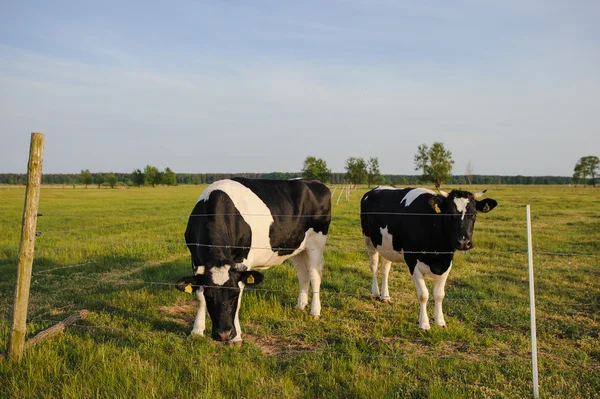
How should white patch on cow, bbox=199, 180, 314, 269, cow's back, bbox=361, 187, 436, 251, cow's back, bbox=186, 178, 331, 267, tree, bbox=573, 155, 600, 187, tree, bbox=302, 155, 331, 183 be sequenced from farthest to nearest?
tree, bbox=573, 155, 600, 187, tree, bbox=302, 155, 331, 183, cow's back, bbox=361, 187, 436, 251, white patch on cow, bbox=199, 180, 314, 269, cow's back, bbox=186, 178, 331, 267

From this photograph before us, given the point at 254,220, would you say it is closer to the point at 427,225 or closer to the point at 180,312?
the point at 180,312

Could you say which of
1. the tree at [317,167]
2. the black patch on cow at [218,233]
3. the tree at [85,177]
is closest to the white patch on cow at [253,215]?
the black patch on cow at [218,233]

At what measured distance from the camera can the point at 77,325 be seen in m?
6.22

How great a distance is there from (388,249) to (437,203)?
1518mm

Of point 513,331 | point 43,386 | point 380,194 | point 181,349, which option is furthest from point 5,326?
point 513,331

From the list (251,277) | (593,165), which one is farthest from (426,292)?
(593,165)

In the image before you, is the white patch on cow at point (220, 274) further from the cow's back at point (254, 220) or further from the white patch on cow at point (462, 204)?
the white patch on cow at point (462, 204)

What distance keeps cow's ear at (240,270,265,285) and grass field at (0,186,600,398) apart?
0.89m

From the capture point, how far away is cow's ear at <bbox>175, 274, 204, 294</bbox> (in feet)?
17.1

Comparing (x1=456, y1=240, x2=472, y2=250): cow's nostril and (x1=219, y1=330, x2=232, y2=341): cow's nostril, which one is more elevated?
(x1=456, y1=240, x2=472, y2=250): cow's nostril

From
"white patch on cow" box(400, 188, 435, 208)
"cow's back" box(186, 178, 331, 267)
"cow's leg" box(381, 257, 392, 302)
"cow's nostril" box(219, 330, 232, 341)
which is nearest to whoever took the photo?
"cow's nostril" box(219, 330, 232, 341)

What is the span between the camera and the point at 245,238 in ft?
20.8

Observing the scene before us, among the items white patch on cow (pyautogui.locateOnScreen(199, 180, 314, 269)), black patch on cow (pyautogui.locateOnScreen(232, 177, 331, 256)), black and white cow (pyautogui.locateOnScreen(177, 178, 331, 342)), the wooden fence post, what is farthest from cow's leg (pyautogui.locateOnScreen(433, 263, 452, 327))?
the wooden fence post

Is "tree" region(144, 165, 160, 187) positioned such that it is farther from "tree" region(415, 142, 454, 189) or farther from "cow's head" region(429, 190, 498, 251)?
"cow's head" region(429, 190, 498, 251)
